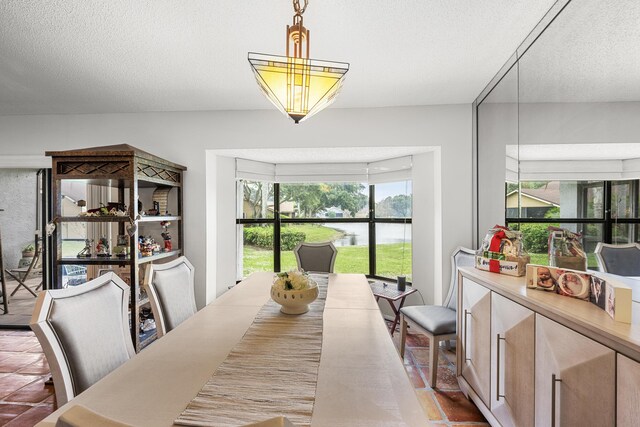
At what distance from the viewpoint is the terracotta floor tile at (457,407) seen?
192 centimetres

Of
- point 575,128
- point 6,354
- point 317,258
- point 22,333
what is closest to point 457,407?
point 317,258

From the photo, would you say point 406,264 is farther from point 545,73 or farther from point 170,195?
point 170,195

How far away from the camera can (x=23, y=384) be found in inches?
89.9

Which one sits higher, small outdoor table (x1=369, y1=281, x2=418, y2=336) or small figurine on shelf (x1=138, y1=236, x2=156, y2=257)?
small figurine on shelf (x1=138, y1=236, x2=156, y2=257)

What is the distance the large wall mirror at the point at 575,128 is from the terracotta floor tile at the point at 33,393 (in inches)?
136

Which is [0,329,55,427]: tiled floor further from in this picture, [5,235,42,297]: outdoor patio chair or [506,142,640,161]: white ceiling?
[506,142,640,161]: white ceiling

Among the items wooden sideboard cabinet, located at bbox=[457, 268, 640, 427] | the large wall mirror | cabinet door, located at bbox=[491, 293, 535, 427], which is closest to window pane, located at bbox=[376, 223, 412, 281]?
the large wall mirror

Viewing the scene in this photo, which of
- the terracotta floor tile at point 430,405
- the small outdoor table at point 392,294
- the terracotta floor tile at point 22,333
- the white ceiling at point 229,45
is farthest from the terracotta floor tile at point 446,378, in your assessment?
the terracotta floor tile at point 22,333

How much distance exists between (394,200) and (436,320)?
1732 mm

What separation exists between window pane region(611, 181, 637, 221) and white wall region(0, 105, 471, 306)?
1.76m

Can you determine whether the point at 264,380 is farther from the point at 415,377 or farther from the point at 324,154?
the point at 324,154

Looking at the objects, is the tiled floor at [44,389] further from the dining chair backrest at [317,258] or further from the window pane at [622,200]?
the window pane at [622,200]

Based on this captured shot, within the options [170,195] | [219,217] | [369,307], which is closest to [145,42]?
[170,195]

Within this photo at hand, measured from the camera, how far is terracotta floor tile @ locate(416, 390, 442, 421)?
192 cm
